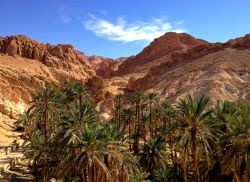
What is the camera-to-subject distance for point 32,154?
4362 cm

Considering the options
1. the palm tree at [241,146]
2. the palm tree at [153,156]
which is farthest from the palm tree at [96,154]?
the palm tree at [153,156]

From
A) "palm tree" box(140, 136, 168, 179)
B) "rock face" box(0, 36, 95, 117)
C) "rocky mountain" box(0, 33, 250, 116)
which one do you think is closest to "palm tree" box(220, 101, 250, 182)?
"palm tree" box(140, 136, 168, 179)

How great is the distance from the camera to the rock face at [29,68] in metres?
110

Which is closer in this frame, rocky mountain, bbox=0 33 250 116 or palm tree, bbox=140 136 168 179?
palm tree, bbox=140 136 168 179

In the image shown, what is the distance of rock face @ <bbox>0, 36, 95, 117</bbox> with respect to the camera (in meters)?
110

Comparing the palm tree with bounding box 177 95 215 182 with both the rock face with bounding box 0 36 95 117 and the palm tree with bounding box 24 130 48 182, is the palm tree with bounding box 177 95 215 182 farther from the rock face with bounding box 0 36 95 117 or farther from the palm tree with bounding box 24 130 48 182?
the rock face with bounding box 0 36 95 117

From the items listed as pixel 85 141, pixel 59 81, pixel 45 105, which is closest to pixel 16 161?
pixel 45 105

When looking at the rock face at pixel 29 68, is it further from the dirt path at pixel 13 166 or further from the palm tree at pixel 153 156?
the palm tree at pixel 153 156

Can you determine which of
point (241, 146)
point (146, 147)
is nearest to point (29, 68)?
point (146, 147)

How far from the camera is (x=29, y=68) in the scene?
137125 millimetres

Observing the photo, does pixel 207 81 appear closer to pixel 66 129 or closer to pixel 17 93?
pixel 17 93

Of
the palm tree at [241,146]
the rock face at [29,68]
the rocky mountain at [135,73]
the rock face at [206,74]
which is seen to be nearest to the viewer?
the palm tree at [241,146]

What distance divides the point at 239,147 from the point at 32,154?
25042 mm

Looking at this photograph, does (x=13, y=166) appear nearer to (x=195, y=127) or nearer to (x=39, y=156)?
(x=39, y=156)
